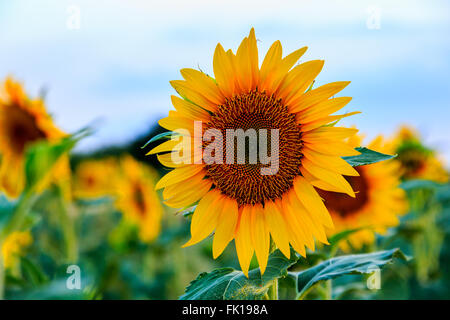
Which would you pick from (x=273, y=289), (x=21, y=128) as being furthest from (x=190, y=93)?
(x=21, y=128)

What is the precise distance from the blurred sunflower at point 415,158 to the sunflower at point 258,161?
2.00 meters

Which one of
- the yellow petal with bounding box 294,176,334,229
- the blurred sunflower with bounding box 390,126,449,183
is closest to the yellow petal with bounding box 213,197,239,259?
the yellow petal with bounding box 294,176,334,229

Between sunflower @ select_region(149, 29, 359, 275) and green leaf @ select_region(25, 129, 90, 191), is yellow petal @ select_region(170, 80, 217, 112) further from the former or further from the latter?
green leaf @ select_region(25, 129, 90, 191)

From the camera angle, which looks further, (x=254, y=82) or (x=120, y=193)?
(x=120, y=193)

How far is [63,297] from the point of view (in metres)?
0.82

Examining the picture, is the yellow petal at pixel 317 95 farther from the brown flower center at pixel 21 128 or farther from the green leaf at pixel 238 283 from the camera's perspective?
the brown flower center at pixel 21 128

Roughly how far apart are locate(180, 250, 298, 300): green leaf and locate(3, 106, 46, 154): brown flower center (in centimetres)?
177

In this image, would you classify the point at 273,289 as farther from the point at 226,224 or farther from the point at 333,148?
the point at 333,148

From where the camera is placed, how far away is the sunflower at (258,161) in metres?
0.80

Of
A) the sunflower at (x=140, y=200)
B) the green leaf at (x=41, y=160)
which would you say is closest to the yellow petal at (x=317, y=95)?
the green leaf at (x=41, y=160)
